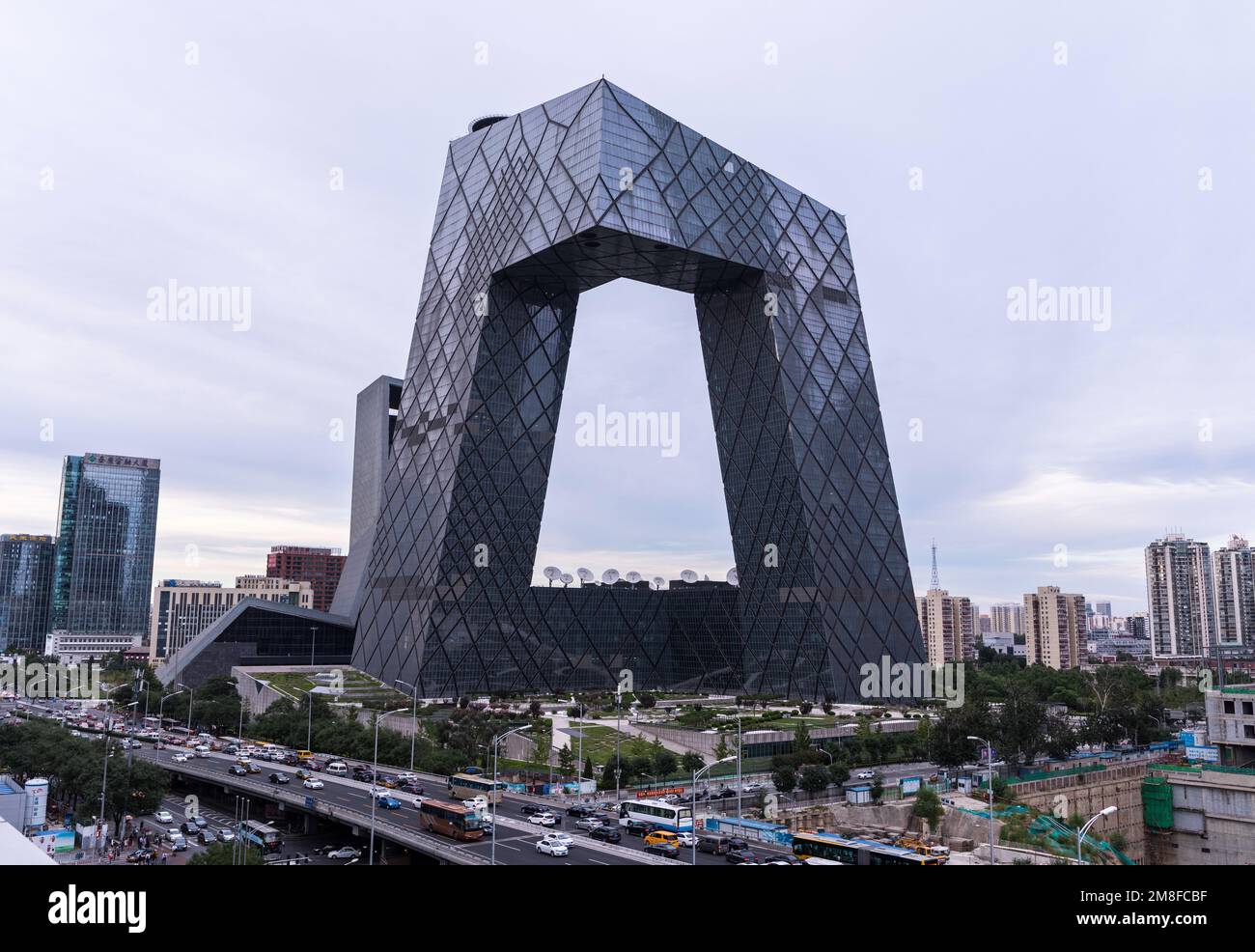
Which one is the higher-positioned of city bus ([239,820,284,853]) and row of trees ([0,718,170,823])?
row of trees ([0,718,170,823])

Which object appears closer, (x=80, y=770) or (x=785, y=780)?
(x=785, y=780)

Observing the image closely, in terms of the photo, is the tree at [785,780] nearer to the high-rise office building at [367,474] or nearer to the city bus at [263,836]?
the city bus at [263,836]

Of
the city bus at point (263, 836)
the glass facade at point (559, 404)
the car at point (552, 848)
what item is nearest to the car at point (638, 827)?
the car at point (552, 848)

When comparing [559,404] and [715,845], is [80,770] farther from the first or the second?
[559,404]

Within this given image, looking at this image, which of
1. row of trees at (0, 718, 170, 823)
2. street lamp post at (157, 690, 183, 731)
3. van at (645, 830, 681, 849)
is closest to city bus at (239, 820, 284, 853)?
row of trees at (0, 718, 170, 823)

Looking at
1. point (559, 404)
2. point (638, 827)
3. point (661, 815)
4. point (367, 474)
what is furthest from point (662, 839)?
point (367, 474)

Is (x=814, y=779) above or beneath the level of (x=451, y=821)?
beneath

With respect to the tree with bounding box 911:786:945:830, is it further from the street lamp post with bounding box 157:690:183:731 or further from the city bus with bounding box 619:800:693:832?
the street lamp post with bounding box 157:690:183:731
